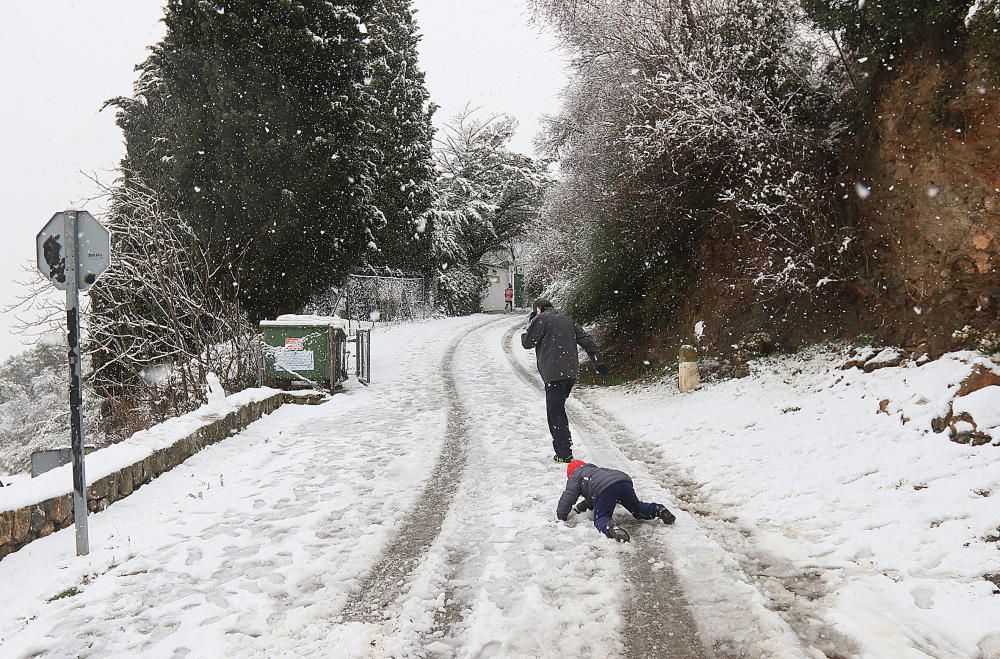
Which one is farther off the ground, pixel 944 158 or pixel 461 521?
pixel 944 158

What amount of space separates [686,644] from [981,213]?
611cm

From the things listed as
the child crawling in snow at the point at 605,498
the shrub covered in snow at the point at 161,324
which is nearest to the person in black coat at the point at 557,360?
the child crawling in snow at the point at 605,498

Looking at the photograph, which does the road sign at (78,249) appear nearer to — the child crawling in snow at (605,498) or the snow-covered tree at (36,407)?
the child crawling in snow at (605,498)

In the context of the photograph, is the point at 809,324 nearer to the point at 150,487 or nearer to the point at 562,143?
the point at 150,487

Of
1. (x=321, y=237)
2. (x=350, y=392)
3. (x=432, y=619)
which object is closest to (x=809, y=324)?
(x=432, y=619)

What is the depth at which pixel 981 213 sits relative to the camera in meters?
6.41

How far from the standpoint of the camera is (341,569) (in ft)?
13.7

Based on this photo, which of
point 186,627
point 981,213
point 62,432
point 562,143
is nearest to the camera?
point 186,627

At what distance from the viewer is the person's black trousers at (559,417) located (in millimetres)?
6758

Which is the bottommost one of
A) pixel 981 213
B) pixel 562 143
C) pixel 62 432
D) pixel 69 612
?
pixel 62 432

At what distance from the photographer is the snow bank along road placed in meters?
3.31

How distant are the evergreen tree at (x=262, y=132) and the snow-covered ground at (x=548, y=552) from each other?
368 inches

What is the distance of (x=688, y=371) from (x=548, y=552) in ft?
21.1

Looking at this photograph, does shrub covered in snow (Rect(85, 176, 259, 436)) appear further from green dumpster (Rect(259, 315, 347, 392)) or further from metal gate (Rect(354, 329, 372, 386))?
metal gate (Rect(354, 329, 372, 386))
